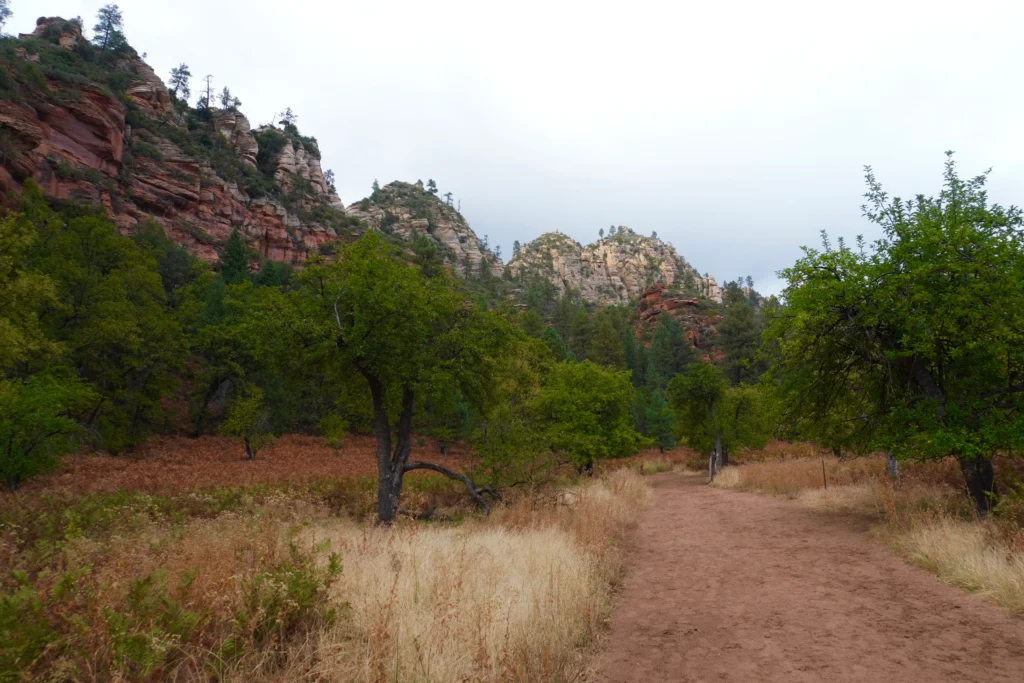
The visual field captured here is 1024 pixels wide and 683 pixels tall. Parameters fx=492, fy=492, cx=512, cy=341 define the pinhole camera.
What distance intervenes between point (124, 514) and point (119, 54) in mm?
106983

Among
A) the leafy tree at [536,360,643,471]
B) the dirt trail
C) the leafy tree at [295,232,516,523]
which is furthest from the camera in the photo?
the leafy tree at [536,360,643,471]

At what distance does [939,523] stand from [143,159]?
84245 millimetres

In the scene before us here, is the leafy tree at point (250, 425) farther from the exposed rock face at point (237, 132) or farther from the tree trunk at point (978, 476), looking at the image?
the exposed rock face at point (237, 132)

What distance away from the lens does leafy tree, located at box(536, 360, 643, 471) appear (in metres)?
23.2

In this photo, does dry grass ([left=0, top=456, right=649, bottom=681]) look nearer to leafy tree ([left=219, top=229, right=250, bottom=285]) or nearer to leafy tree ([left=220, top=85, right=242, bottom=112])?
leafy tree ([left=219, top=229, right=250, bottom=285])

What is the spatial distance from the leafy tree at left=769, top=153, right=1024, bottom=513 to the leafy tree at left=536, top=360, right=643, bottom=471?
11.7 m

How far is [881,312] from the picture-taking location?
10508 millimetres

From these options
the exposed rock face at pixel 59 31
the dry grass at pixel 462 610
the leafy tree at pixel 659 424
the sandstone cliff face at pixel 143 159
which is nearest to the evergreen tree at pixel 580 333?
the leafy tree at pixel 659 424

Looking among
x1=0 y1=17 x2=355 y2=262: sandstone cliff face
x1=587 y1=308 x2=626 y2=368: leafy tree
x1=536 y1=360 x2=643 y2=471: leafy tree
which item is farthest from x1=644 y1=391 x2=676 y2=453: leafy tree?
x1=0 y1=17 x2=355 y2=262: sandstone cliff face

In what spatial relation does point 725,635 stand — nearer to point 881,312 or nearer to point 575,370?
point 881,312

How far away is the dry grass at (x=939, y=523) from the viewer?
6.74 m

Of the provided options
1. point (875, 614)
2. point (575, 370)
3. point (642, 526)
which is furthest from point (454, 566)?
point (575, 370)

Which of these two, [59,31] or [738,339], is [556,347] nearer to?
[738,339]

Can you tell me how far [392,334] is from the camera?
1245 centimetres
